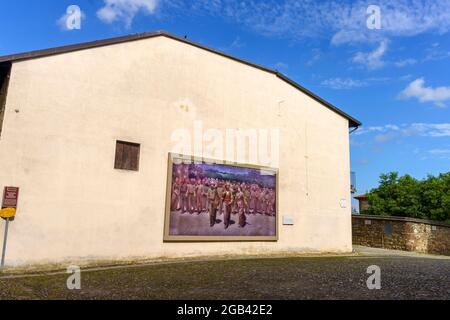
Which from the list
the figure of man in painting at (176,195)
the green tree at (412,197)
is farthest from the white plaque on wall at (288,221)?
the green tree at (412,197)

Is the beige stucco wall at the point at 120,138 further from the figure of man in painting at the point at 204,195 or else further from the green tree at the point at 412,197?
the green tree at the point at 412,197

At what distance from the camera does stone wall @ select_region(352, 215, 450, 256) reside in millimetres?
21906

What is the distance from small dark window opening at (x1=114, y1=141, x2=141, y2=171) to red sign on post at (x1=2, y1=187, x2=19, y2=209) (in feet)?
10.2

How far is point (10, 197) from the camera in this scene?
10.8 meters

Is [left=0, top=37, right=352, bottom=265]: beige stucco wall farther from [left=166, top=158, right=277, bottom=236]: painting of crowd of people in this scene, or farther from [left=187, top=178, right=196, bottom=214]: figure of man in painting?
[left=187, top=178, right=196, bottom=214]: figure of man in painting

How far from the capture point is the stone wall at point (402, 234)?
71.9 ft

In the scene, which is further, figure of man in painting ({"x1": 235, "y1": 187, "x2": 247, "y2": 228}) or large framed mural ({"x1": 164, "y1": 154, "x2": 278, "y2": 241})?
figure of man in painting ({"x1": 235, "y1": 187, "x2": 247, "y2": 228})

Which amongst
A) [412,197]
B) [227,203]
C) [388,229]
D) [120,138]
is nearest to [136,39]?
[120,138]

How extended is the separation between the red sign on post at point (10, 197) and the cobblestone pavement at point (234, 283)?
7.34 feet

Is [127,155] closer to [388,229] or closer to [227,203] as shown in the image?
[227,203]

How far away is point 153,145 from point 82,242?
13.3 feet

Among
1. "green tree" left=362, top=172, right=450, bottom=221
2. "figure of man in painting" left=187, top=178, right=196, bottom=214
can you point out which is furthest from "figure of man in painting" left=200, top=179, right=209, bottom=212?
"green tree" left=362, top=172, right=450, bottom=221
